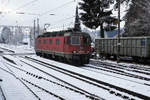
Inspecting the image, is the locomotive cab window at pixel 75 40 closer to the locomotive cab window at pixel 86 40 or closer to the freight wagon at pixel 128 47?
the locomotive cab window at pixel 86 40

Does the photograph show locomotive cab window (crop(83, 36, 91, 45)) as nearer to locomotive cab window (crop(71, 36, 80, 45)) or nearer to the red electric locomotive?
the red electric locomotive

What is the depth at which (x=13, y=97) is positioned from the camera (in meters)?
10.1

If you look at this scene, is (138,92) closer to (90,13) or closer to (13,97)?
(13,97)

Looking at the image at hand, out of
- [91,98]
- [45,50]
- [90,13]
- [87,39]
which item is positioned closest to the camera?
[91,98]

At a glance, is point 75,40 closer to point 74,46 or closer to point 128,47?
point 74,46

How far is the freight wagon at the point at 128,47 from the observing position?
23.3m

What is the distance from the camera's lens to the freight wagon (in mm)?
23281

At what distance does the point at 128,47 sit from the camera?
25750 mm

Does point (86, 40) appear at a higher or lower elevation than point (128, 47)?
higher

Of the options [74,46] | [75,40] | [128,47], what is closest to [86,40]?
[75,40]

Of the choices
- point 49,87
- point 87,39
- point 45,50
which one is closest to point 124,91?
point 49,87

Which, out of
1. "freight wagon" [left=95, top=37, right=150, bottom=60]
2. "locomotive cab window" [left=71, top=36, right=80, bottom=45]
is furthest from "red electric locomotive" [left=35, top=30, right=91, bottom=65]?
"freight wagon" [left=95, top=37, right=150, bottom=60]

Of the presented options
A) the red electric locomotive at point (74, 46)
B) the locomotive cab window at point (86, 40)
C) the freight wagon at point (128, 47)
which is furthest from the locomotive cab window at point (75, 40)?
the freight wagon at point (128, 47)

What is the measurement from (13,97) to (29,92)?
1.07 m
